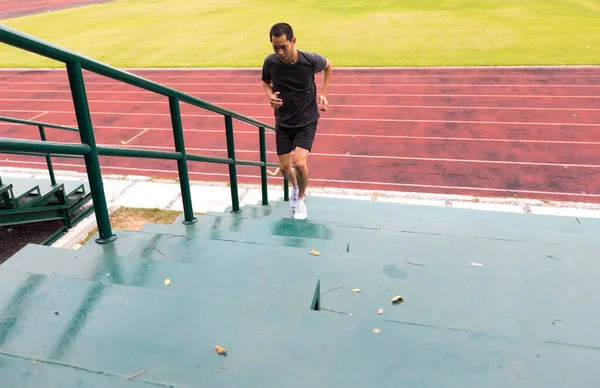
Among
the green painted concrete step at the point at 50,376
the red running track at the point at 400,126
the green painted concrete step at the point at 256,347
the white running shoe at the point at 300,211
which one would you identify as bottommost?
the red running track at the point at 400,126

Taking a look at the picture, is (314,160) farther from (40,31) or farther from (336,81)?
(40,31)

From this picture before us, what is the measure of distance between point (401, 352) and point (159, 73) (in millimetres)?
16173

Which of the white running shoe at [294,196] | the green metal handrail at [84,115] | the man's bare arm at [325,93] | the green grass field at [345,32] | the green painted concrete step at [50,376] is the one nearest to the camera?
the green painted concrete step at [50,376]

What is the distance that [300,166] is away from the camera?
4.33 meters

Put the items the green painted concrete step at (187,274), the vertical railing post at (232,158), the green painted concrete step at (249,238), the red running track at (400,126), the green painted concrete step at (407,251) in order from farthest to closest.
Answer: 1. the red running track at (400,126)
2. the vertical railing post at (232,158)
3. the green painted concrete step at (249,238)
4. the green painted concrete step at (407,251)
5. the green painted concrete step at (187,274)

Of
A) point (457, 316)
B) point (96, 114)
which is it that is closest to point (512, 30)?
point (96, 114)

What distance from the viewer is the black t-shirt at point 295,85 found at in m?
4.06

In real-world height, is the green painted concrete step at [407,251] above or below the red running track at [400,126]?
above

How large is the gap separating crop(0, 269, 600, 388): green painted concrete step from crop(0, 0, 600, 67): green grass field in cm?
1526

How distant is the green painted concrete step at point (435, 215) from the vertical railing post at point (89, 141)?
256 cm

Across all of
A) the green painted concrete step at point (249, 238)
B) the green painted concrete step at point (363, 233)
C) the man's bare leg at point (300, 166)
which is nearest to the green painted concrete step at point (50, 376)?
the green painted concrete step at point (249, 238)

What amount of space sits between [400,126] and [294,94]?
6731 mm

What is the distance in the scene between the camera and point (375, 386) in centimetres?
134

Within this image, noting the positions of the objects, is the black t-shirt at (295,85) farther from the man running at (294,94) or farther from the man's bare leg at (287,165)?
the man's bare leg at (287,165)
